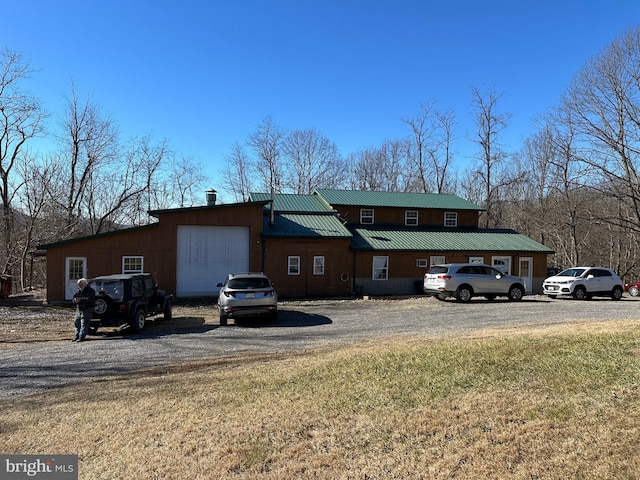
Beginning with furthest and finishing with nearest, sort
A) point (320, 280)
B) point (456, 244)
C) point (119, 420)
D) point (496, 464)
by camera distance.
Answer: point (456, 244), point (320, 280), point (119, 420), point (496, 464)

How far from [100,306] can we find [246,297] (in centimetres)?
425

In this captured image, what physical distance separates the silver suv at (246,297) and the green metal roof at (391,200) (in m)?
15.2

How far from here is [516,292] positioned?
20.6 metres

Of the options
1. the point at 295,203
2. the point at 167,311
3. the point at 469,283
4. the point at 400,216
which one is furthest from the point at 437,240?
the point at 167,311

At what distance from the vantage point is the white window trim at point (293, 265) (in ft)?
78.1

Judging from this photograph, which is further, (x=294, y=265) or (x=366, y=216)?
(x=366, y=216)

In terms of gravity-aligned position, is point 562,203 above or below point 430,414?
above

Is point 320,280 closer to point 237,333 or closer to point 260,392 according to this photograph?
point 237,333

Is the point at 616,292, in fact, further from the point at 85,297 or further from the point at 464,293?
the point at 85,297

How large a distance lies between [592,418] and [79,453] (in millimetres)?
5110

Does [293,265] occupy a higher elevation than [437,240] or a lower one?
lower

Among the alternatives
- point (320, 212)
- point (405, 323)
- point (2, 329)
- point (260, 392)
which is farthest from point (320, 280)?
A: point (260, 392)

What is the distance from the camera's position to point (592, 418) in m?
4.28

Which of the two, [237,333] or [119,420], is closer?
[119,420]
